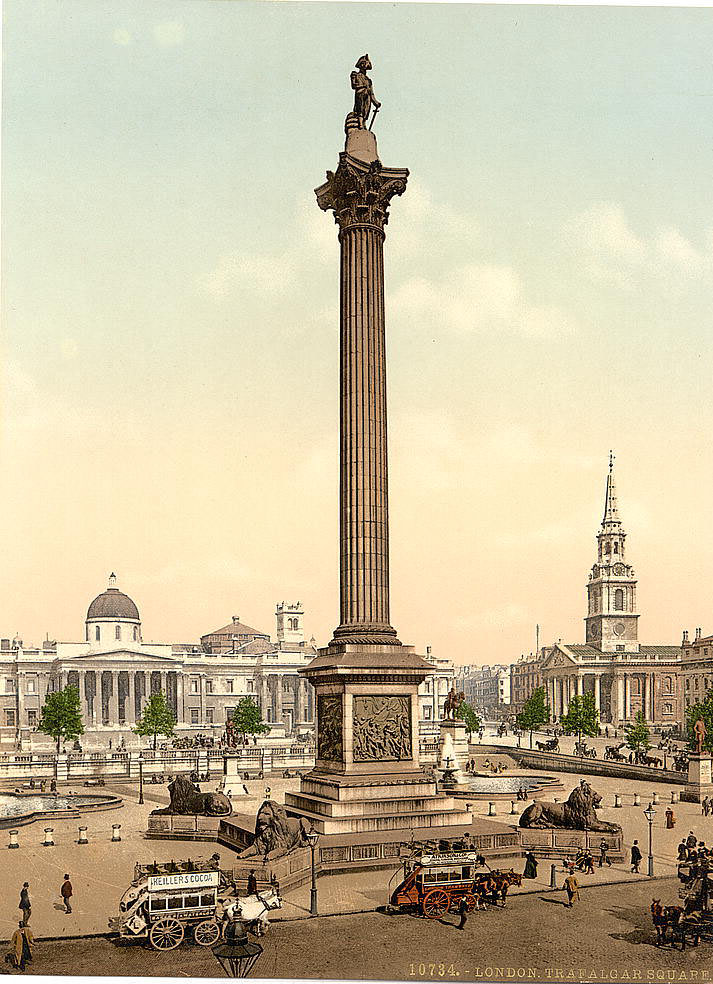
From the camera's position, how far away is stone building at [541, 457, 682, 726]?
138500 millimetres

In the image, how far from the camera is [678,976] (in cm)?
2080

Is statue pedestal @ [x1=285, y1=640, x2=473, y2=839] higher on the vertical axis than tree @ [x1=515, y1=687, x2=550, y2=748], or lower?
higher

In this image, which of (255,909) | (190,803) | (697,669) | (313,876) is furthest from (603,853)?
(697,669)

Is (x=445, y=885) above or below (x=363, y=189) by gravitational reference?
below

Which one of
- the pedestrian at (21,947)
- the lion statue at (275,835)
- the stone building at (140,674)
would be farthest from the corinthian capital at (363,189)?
the stone building at (140,674)

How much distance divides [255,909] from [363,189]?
21.4 m

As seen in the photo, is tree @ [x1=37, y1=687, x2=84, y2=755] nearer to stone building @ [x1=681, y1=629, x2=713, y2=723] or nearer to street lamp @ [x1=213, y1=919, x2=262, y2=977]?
street lamp @ [x1=213, y1=919, x2=262, y2=977]

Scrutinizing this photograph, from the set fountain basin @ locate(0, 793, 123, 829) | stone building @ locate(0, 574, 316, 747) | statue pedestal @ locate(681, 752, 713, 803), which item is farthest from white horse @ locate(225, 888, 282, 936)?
stone building @ locate(0, 574, 316, 747)

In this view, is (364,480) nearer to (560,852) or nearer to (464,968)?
(560,852)

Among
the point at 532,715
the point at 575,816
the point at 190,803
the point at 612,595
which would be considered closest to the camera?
the point at 575,816

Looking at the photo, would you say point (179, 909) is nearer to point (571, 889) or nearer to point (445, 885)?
point (445, 885)

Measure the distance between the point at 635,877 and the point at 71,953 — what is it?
1469cm

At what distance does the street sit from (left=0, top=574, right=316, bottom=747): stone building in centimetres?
9515

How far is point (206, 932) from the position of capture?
21.7 meters
